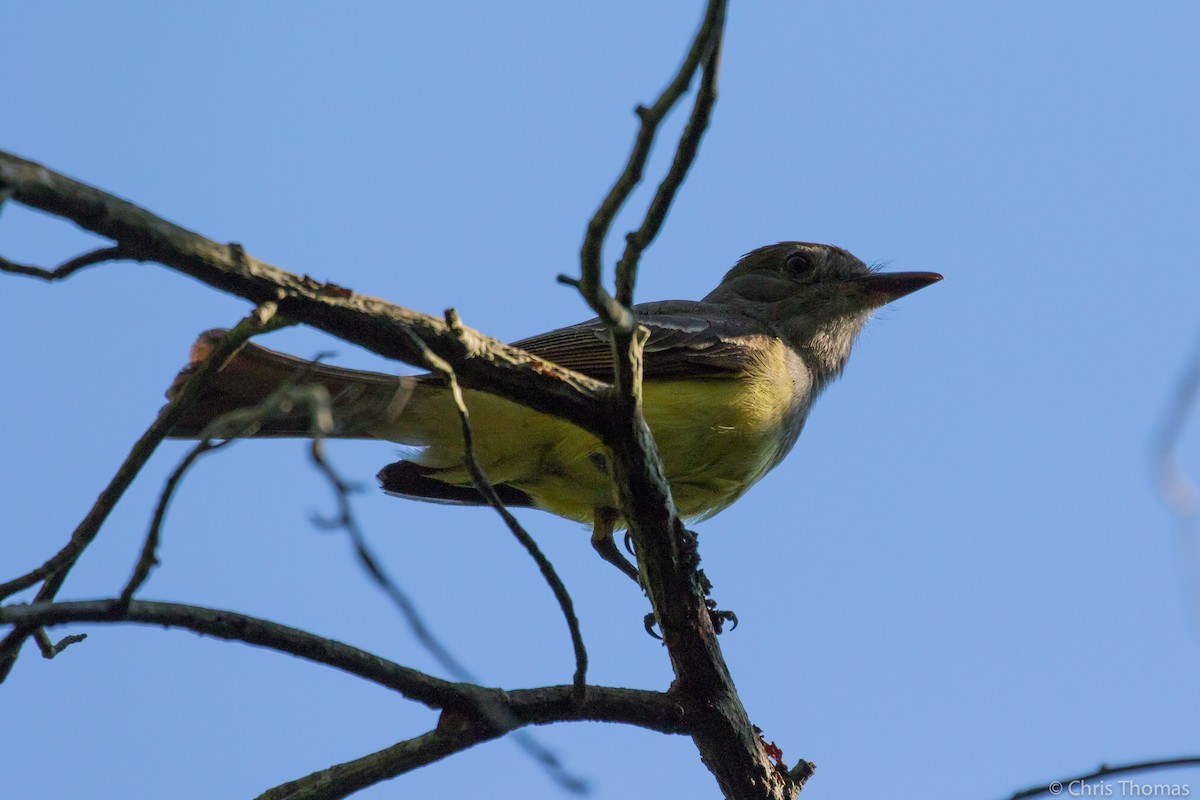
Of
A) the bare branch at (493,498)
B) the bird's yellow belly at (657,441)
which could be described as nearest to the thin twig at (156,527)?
the bare branch at (493,498)

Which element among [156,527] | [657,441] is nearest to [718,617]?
[657,441]

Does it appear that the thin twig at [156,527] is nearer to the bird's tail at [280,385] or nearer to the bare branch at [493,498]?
the bare branch at [493,498]

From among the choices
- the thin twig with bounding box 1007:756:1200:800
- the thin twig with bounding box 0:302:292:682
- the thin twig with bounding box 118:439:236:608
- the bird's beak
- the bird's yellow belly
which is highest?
the bird's beak

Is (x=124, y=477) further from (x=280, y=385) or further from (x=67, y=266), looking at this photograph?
(x=280, y=385)

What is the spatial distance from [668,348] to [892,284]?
7.83 feet

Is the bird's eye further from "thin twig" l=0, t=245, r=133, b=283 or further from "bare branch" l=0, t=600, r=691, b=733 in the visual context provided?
"thin twig" l=0, t=245, r=133, b=283

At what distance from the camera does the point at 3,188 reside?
277 centimetres

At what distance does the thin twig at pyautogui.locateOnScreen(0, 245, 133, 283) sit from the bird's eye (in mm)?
5684

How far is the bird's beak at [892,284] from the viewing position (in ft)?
25.7

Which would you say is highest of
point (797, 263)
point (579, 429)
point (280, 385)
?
point (797, 263)

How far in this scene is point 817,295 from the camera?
310 inches

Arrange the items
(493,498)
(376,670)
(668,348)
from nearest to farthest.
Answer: (493,498) → (376,670) → (668,348)

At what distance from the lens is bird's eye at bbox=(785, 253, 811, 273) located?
8086mm

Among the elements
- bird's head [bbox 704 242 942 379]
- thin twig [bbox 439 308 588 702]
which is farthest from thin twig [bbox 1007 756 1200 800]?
bird's head [bbox 704 242 942 379]
